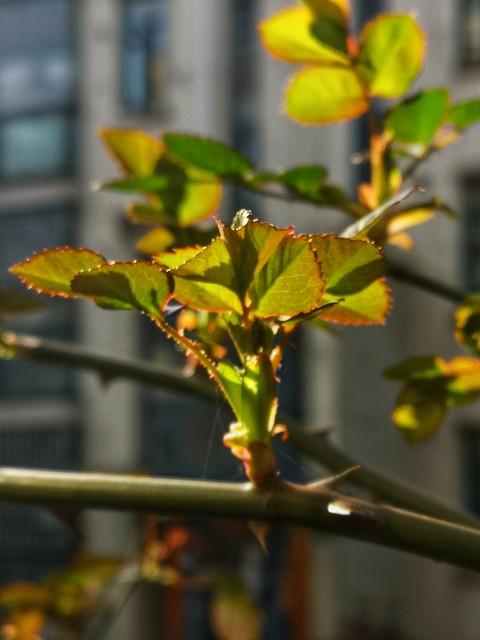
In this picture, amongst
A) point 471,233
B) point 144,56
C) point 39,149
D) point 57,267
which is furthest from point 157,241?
point 144,56

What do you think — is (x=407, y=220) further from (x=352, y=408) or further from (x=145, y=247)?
(x=352, y=408)

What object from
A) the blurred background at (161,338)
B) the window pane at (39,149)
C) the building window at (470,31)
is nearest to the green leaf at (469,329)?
the blurred background at (161,338)

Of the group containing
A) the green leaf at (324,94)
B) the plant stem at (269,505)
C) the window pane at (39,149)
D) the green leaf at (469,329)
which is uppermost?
the window pane at (39,149)

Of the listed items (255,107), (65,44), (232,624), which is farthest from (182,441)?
(232,624)

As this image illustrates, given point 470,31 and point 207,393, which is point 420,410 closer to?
point 207,393

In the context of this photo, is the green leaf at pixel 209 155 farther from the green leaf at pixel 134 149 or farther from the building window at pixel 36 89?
the building window at pixel 36 89
